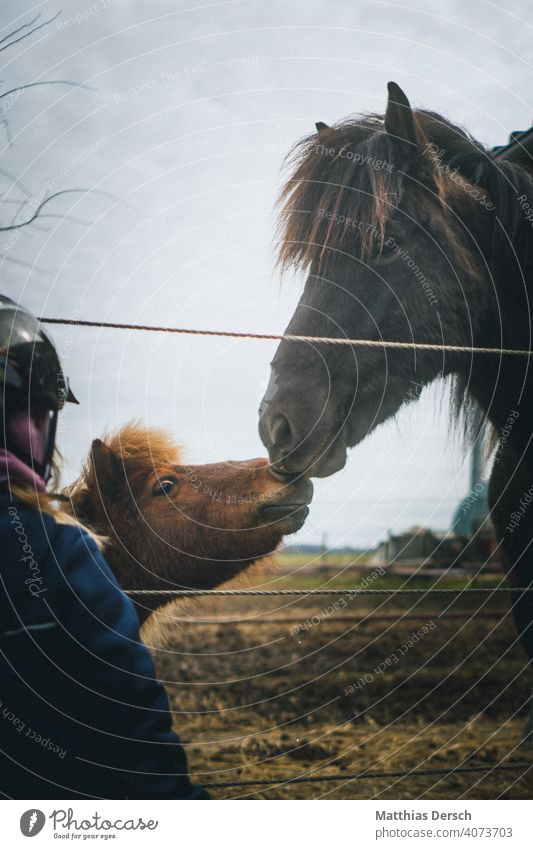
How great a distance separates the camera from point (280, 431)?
1341mm

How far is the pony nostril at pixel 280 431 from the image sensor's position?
4.37ft

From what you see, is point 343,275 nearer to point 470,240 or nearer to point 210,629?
point 470,240

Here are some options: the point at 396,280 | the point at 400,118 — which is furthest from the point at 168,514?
the point at 400,118

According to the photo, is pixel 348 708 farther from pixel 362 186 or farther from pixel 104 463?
pixel 362 186

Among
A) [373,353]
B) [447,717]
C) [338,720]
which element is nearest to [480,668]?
[447,717]

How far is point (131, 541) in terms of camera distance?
1.89 metres

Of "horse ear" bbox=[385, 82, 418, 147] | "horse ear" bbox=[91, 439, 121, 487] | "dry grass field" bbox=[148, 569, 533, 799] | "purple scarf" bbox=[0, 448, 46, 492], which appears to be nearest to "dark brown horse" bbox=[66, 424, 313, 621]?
"horse ear" bbox=[91, 439, 121, 487]

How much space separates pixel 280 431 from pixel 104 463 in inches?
27.8

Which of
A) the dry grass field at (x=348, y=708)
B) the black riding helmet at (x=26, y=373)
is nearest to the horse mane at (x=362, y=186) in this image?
the black riding helmet at (x=26, y=373)

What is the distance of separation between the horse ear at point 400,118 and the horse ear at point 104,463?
3.47ft

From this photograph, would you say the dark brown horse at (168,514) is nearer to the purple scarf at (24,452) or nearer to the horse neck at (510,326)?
the purple scarf at (24,452)

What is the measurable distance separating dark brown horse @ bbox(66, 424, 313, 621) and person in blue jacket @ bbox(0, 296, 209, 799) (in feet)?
1.47

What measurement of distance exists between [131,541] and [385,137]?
123 cm

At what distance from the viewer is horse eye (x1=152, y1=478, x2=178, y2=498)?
6.22ft
